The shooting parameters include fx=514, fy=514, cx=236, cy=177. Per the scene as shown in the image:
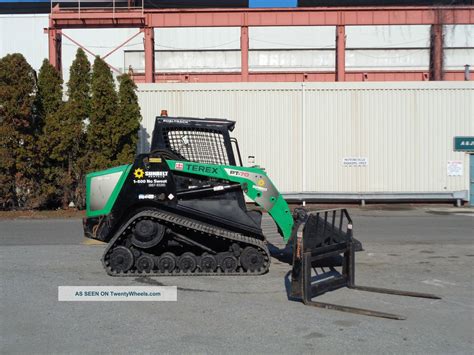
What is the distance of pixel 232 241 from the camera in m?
7.71

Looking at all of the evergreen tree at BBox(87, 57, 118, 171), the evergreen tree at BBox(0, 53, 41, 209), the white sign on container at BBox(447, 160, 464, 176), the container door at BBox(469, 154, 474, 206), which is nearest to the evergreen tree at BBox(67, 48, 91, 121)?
the evergreen tree at BBox(87, 57, 118, 171)

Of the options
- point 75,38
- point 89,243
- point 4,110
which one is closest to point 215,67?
point 75,38

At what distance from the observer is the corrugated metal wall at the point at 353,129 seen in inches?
806

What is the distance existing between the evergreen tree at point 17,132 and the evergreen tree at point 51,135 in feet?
1.15

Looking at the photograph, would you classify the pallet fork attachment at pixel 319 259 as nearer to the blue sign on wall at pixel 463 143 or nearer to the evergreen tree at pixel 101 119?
the evergreen tree at pixel 101 119

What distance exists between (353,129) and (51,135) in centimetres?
1141

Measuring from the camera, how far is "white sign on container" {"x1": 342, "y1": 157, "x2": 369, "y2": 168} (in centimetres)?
2048

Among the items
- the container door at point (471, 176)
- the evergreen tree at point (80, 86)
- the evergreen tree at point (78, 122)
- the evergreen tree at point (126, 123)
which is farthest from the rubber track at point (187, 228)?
the container door at point (471, 176)

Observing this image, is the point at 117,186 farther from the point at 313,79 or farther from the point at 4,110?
the point at 313,79

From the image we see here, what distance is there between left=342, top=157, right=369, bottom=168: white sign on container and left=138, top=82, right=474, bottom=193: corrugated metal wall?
126 mm

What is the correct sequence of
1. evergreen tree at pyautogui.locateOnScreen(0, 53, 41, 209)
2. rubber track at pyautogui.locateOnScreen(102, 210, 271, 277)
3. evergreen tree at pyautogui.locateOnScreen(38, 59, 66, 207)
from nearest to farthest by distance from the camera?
rubber track at pyautogui.locateOnScreen(102, 210, 271, 277), evergreen tree at pyautogui.locateOnScreen(0, 53, 41, 209), evergreen tree at pyautogui.locateOnScreen(38, 59, 66, 207)

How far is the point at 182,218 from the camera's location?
7.75m

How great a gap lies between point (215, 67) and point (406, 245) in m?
20.1

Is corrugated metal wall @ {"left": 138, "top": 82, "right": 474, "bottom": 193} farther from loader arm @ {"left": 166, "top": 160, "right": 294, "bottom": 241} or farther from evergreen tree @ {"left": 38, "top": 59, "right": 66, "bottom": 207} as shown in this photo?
loader arm @ {"left": 166, "top": 160, "right": 294, "bottom": 241}
